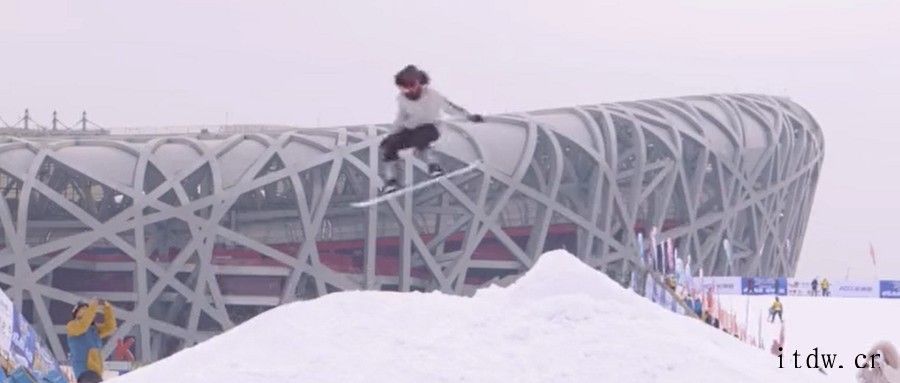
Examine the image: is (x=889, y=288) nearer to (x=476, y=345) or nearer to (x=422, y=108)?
(x=422, y=108)

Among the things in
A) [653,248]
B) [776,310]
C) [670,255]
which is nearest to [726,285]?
[653,248]

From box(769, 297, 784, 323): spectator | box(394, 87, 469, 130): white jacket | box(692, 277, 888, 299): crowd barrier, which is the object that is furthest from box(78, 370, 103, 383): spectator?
box(692, 277, 888, 299): crowd barrier

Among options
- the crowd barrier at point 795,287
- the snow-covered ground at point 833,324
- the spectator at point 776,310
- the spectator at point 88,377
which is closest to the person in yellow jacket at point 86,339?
the spectator at point 88,377

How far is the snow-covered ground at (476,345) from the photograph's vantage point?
930 centimetres

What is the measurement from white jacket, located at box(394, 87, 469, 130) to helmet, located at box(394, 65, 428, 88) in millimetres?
256

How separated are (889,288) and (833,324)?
680 inches

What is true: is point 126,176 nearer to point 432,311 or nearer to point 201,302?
point 201,302

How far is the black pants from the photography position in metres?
11.5

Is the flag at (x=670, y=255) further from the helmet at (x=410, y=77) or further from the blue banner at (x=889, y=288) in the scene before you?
the helmet at (x=410, y=77)

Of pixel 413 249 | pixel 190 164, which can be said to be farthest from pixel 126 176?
pixel 413 249

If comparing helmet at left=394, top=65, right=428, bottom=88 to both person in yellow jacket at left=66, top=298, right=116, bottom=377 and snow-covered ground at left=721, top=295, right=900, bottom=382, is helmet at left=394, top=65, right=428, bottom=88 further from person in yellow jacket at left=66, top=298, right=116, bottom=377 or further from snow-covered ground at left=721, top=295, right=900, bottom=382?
snow-covered ground at left=721, top=295, right=900, bottom=382

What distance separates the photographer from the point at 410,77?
11094 millimetres

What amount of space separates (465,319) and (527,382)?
54.5 inches

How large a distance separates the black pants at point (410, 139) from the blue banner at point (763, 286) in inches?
1701
